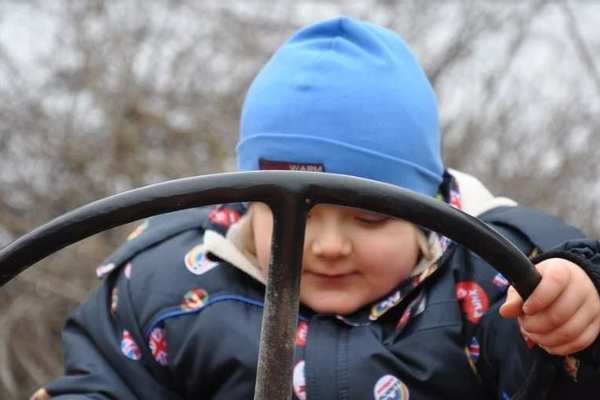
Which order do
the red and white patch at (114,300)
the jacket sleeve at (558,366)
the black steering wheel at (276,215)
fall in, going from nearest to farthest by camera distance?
the black steering wheel at (276,215) < the jacket sleeve at (558,366) < the red and white patch at (114,300)

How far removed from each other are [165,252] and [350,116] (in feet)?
1.19

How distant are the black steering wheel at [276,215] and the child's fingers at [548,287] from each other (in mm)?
141

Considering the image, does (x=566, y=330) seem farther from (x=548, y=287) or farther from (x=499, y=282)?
(x=499, y=282)

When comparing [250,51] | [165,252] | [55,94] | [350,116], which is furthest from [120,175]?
[350,116]

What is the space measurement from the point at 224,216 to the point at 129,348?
0.86 ft

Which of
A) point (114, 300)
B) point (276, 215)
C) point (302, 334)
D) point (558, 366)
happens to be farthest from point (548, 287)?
point (114, 300)

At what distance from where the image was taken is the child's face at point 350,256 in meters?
1.23

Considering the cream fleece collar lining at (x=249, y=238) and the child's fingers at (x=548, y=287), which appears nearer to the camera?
the child's fingers at (x=548, y=287)

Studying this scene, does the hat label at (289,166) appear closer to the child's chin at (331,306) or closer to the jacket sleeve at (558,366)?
the child's chin at (331,306)

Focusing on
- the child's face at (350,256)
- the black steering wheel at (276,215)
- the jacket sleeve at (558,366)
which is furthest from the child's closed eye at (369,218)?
the black steering wheel at (276,215)

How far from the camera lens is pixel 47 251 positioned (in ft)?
2.43

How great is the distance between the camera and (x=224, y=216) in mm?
1526

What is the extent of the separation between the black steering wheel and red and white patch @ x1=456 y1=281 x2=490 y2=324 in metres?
0.55

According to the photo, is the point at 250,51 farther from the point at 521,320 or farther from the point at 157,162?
the point at 521,320
